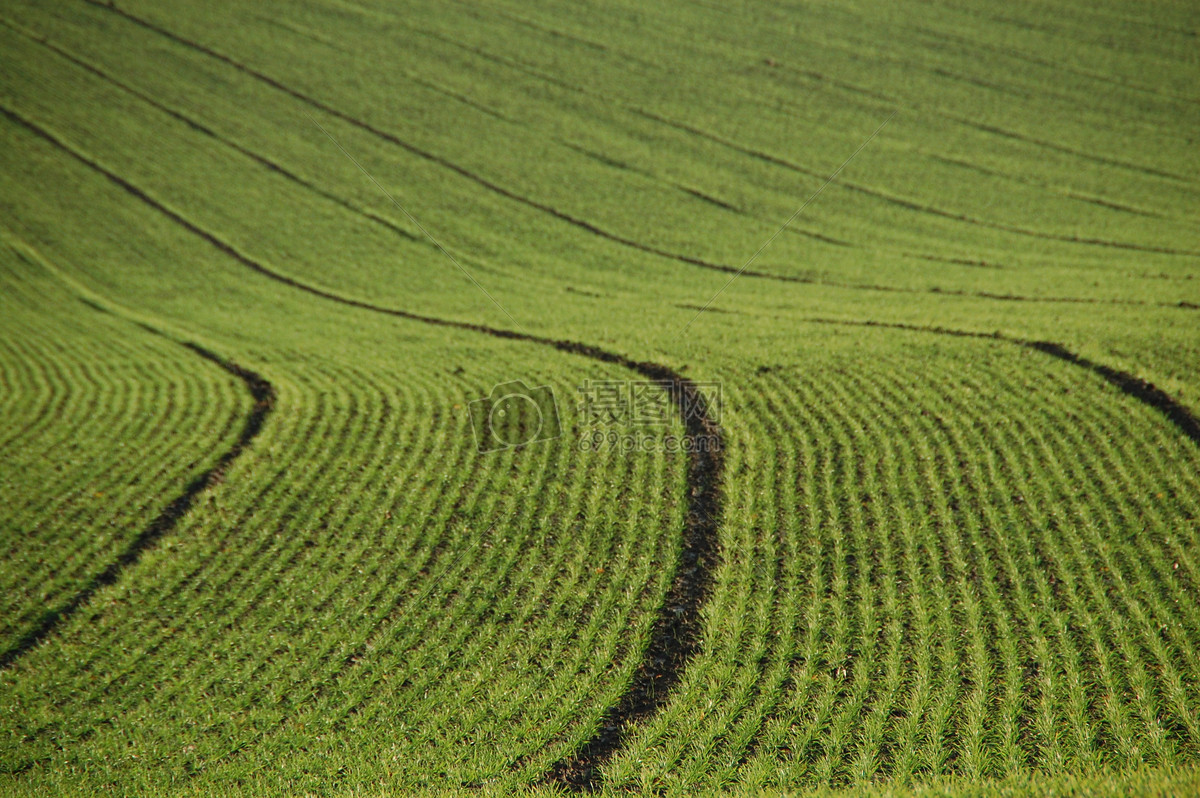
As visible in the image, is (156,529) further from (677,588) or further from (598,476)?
(677,588)

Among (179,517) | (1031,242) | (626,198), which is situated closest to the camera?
(179,517)

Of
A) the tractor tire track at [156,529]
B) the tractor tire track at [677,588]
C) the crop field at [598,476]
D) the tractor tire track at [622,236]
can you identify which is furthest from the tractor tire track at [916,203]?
the tractor tire track at [156,529]

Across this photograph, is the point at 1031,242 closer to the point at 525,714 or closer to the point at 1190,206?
the point at 1190,206

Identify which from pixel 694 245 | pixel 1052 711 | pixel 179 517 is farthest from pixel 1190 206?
pixel 179 517

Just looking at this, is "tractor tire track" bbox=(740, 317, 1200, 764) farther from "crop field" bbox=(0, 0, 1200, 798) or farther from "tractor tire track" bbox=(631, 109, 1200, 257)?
"tractor tire track" bbox=(631, 109, 1200, 257)

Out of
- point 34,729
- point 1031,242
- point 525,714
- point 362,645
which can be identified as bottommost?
point 34,729
